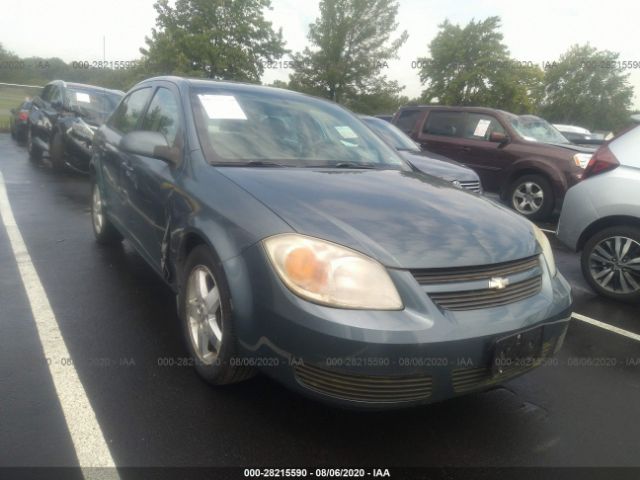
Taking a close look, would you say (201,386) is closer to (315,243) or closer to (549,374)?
(315,243)

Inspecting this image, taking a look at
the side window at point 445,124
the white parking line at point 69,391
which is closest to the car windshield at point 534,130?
the side window at point 445,124

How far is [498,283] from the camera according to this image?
82.7 inches

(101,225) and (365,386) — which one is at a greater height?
(365,386)

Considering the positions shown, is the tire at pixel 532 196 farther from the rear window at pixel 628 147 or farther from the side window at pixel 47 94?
the side window at pixel 47 94

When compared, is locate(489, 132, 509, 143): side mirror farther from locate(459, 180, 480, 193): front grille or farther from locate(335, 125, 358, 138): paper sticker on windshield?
locate(335, 125, 358, 138): paper sticker on windshield

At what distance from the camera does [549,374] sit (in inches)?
113

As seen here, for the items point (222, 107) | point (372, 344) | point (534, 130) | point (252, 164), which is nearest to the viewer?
point (372, 344)

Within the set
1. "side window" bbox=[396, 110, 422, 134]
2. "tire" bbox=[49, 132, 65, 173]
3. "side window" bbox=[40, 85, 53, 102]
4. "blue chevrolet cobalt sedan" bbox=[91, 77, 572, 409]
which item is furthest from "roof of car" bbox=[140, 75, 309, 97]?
"side window" bbox=[40, 85, 53, 102]

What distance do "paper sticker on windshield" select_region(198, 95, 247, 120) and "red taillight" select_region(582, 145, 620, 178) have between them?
304 centimetres

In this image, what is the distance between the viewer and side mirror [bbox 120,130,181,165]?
9.28 feet

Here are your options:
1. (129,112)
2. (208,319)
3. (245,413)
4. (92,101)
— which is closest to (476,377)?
(245,413)

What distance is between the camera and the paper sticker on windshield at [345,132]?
11.5 feet

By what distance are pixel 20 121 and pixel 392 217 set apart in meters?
13.9

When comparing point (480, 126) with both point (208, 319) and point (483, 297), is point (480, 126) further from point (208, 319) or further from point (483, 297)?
point (208, 319)
